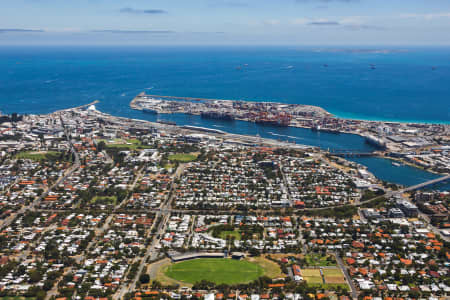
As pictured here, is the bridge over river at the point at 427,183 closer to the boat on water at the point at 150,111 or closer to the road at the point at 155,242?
the road at the point at 155,242

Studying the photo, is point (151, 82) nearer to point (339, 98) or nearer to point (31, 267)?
point (339, 98)

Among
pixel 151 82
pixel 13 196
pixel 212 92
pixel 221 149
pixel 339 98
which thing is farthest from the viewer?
pixel 151 82

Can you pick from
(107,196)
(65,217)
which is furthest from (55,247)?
(107,196)

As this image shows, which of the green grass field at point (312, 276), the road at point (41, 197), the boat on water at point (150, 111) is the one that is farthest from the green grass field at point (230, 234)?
the boat on water at point (150, 111)

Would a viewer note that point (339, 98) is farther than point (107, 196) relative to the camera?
Yes

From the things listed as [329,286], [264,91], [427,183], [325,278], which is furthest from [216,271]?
[264,91]

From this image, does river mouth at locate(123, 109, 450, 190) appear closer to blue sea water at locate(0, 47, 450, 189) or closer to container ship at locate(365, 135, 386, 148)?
blue sea water at locate(0, 47, 450, 189)
